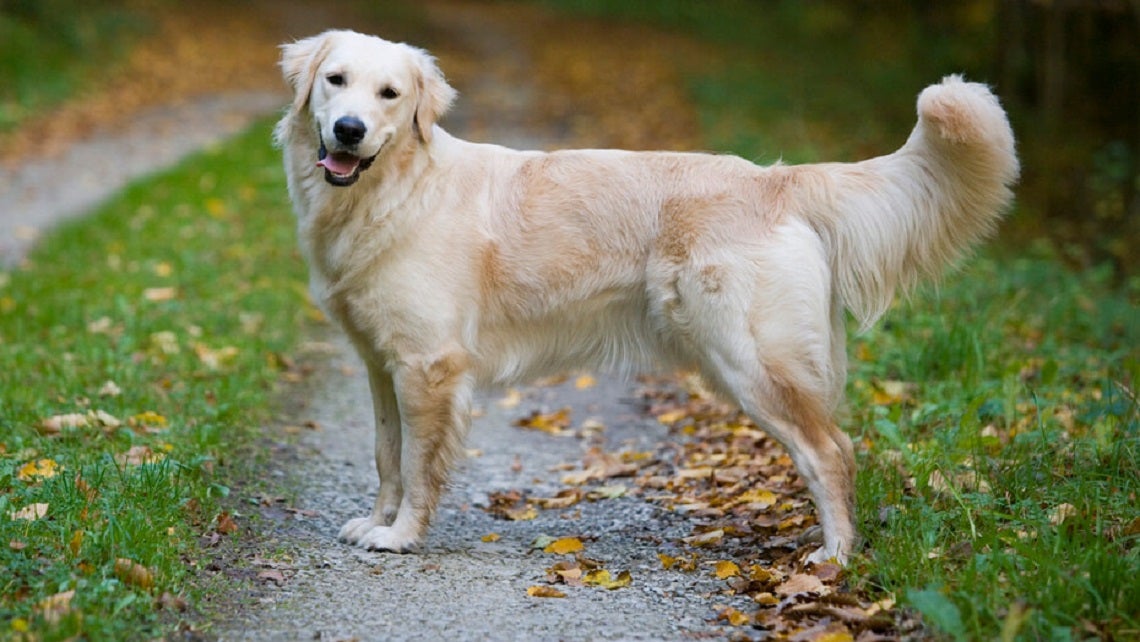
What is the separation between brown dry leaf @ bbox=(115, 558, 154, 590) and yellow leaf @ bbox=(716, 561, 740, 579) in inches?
74.3

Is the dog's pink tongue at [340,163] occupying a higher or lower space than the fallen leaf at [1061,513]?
higher

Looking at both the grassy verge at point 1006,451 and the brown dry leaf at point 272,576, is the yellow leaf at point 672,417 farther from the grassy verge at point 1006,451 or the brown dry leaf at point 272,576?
the brown dry leaf at point 272,576

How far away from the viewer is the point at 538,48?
23.9 m

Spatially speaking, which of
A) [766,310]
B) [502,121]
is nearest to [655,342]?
[766,310]

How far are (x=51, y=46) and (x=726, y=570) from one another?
16.8m

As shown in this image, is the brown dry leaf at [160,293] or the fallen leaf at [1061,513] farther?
the brown dry leaf at [160,293]

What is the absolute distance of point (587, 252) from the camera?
178 inches

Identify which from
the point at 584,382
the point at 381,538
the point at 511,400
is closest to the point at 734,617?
the point at 381,538

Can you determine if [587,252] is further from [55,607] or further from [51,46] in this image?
[51,46]

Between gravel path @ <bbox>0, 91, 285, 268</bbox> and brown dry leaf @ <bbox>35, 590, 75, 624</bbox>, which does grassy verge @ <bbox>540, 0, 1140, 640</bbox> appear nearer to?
brown dry leaf @ <bbox>35, 590, 75, 624</bbox>

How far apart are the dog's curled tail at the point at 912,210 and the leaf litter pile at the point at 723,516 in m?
0.94

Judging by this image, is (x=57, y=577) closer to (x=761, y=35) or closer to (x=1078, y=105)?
(x=1078, y=105)

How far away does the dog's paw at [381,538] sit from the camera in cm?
445

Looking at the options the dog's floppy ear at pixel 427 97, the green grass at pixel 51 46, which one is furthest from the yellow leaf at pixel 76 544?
the green grass at pixel 51 46
